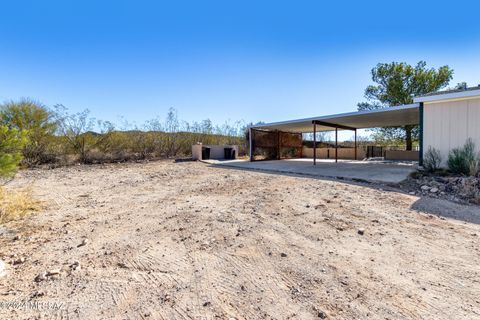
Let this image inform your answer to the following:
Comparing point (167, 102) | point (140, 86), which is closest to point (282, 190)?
point (140, 86)

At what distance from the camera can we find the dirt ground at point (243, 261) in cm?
161

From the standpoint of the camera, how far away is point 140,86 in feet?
32.1

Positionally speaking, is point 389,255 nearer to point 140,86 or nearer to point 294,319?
point 294,319

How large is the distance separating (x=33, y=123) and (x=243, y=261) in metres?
12.0

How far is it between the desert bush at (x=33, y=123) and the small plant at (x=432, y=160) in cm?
1361

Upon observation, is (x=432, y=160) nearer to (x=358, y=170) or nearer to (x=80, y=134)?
(x=358, y=170)

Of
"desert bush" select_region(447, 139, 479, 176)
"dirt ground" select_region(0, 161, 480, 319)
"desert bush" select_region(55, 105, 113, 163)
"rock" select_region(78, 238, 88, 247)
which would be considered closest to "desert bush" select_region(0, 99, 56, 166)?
"desert bush" select_region(55, 105, 113, 163)

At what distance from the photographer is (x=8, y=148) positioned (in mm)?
3184

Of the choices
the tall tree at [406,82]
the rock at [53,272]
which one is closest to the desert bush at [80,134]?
the rock at [53,272]

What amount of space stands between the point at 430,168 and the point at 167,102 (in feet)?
41.4

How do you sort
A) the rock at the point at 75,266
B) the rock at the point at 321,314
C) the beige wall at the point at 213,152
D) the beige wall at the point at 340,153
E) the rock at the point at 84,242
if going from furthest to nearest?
1. the beige wall at the point at 340,153
2. the beige wall at the point at 213,152
3. the rock at the point at 84,242
4. the rock at the point at 75,266
5. the rock at the point at 321,314

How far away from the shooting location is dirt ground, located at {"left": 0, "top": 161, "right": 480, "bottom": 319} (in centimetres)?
161

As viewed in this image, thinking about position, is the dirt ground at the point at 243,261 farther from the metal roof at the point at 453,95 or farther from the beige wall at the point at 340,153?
the beige wall at the point at 340,153

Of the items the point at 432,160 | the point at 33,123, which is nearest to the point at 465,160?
the point at 432,160
